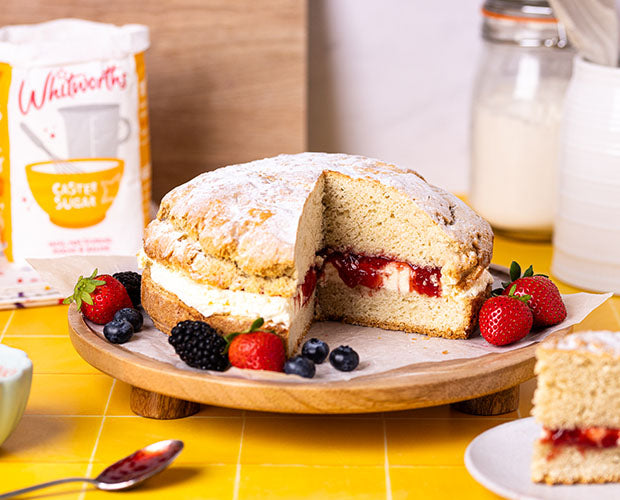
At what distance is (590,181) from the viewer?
8.20 feet

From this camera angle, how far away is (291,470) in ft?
5.38

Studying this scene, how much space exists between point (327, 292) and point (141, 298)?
1.28 ft

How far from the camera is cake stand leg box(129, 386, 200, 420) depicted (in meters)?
1.80

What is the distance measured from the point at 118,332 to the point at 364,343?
1.56 feet

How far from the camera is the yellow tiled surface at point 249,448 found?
5.18 ft

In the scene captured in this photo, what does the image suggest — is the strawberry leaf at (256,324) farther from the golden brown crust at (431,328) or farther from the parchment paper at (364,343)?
the golden brown crust at (431,328)

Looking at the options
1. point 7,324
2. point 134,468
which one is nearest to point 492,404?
point 134,468

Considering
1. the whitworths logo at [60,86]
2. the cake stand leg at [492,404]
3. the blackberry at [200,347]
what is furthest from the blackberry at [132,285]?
the cake stand leg at [492,404]

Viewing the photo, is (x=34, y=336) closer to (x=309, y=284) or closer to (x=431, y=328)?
(x=309, y=284)

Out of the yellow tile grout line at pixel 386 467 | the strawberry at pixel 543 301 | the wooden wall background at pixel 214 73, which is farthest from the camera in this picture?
the wooden wall background at pixel 214 73

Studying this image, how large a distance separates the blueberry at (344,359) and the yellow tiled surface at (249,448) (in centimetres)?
12

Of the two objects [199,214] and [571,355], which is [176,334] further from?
[571,355]

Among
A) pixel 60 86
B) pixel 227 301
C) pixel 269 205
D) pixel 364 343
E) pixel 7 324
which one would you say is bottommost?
pixel 7 324

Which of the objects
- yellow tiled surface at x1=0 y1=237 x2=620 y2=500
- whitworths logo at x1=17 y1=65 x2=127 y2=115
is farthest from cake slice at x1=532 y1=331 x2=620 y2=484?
whitworths logo at x1=17 y1=65 x2=127 y2=115
